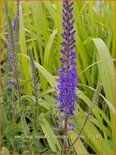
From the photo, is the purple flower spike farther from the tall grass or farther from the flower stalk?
the tall grass

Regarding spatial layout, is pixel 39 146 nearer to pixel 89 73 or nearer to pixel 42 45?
pixel 89 73

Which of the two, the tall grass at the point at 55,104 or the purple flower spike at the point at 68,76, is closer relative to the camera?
the purple flower spike at the point at 68,76

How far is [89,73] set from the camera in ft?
7.48

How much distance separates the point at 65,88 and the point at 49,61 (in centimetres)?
104

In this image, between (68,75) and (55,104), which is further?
(55,104)

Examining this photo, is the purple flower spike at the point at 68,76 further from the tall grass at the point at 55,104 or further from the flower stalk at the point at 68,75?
the tall grass at the point at 55,104

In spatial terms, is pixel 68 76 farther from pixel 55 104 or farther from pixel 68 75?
pixel 55 104

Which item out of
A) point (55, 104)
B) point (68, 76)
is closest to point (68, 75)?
point (68, 76)

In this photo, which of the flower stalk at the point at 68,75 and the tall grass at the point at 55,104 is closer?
the flower stalk at the point at 68,75

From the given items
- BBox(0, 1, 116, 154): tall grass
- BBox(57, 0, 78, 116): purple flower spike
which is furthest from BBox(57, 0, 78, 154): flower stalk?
BBox(0, 1, 116, 154): tall grass

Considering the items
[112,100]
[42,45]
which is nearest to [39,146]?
[112,100]

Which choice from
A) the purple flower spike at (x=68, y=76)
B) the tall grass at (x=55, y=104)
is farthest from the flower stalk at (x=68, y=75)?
the tall grass at (x=55, y=104)

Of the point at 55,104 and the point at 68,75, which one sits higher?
the point at 68,75

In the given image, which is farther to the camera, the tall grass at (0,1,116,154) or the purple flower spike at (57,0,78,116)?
the tall grass at (0,1,116,154)
